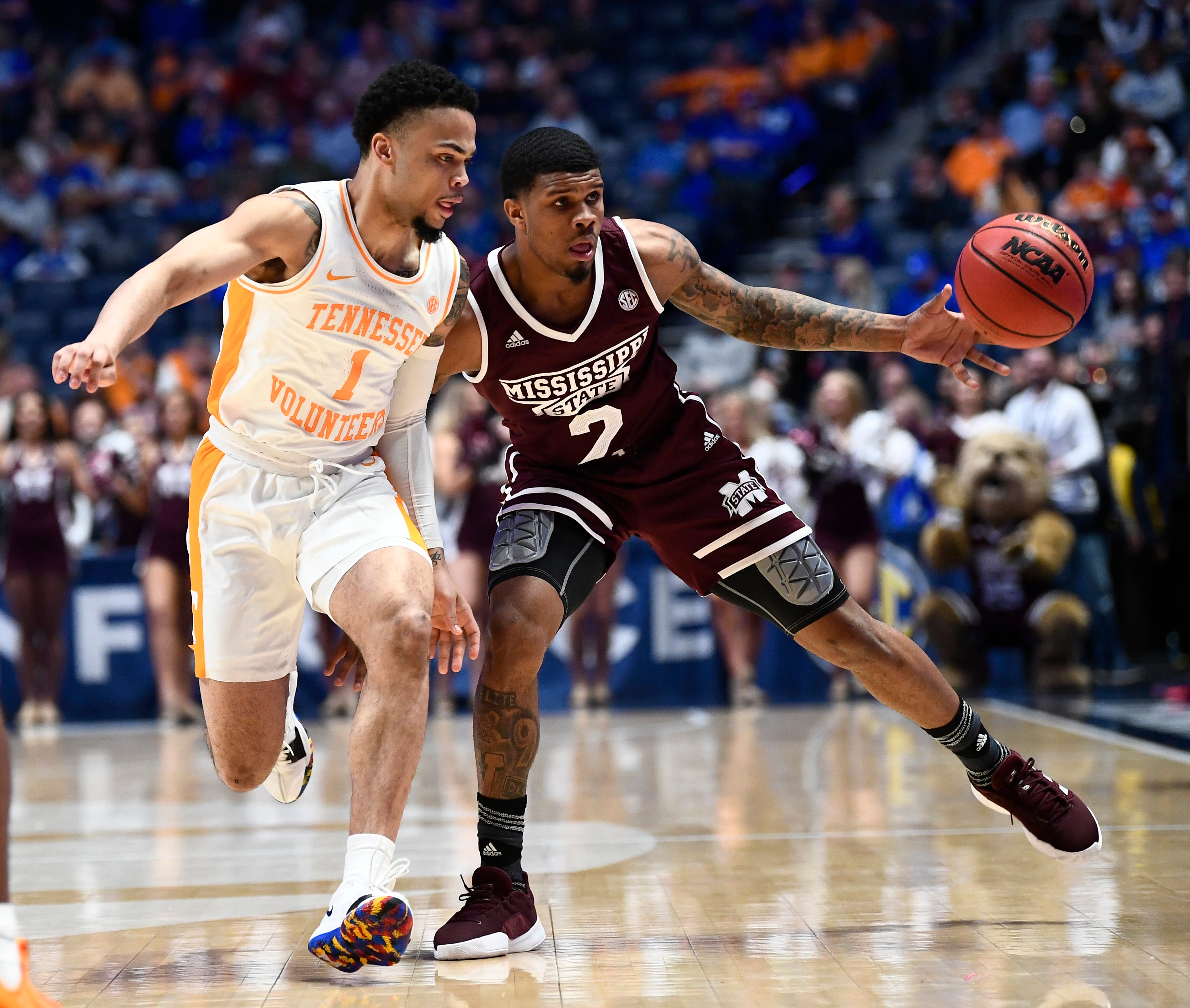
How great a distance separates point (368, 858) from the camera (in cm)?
305

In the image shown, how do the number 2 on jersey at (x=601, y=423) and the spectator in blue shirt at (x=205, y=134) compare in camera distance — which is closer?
the number 2 on jersey at (x=601, y=423)

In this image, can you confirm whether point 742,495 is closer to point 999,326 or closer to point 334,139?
point 999,326

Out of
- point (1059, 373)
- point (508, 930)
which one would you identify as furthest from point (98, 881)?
point (1059, 373)

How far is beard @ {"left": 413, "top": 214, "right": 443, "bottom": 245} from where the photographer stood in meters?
3.41

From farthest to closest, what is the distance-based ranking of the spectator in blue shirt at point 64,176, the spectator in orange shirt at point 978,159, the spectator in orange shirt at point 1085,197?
the spectator in blue shirt at point 64,176
the spectator in orange shirt at point 978,159
the spectator in orange shirt at point 1085,197

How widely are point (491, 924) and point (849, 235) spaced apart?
411 inches

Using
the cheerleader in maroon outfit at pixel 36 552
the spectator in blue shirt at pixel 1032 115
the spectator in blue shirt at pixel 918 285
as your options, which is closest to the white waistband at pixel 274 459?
the cheerleader in maroon outfit at pixel 36 552

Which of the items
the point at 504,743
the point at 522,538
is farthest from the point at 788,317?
the point at 504,743

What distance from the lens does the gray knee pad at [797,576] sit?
12.4ft

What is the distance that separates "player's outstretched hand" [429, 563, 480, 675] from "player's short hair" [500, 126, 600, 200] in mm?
969

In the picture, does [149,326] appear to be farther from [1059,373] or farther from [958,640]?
[1059,373]

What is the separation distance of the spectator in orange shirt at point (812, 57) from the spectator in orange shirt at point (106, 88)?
21.9 feet

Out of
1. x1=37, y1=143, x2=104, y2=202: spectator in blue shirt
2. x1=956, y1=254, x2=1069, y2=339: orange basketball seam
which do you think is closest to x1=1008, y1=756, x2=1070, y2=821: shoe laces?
x1=956, y1=254, x2=1069, y2=339: orange basketball seam

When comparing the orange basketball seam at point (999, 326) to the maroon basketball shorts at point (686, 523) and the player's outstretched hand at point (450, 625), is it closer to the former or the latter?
the maroon basketball shorts at point (686, 523)
